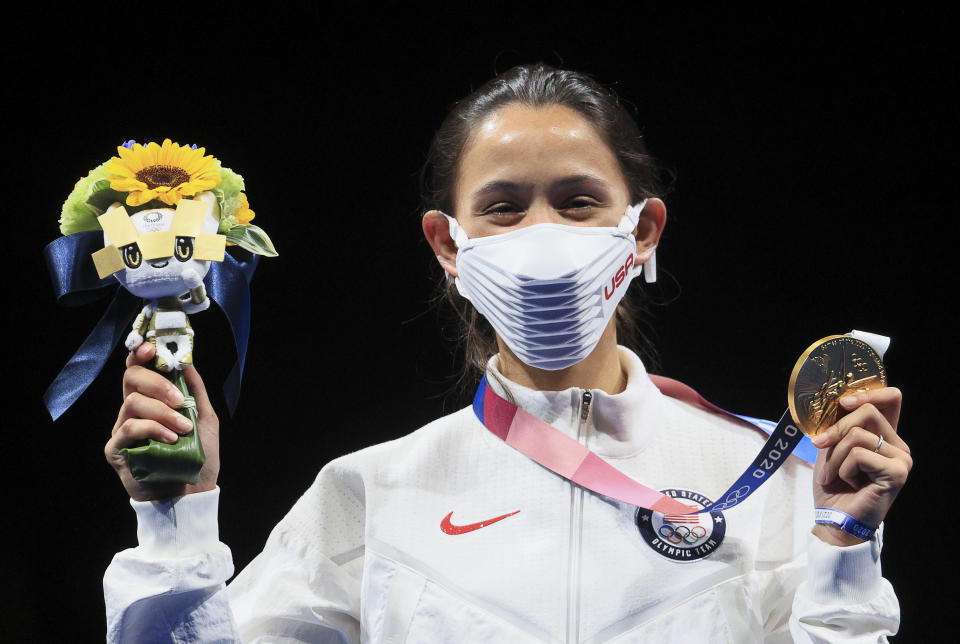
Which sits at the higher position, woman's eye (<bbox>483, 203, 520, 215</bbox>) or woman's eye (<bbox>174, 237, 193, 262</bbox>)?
woman's eye (<bbox>174, 237, 193, 262</bbox>)

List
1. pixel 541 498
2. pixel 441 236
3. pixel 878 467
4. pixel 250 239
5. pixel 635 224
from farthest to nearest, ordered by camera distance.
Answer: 1. pixel 441 236
2. pixel 635 224
3. pixel 541 498
4. pixel 250 239
5. pixel 878 467

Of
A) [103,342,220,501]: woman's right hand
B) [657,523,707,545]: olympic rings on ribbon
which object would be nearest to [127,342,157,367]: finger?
[103,342,220,501]: woman's right hand

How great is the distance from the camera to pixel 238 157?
273cm

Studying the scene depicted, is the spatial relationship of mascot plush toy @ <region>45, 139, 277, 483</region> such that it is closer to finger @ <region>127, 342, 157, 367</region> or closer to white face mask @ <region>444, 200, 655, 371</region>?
finger @ <region>127, 342, 157, 367</region>

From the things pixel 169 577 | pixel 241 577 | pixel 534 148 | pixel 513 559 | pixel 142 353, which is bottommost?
pixel 241 577

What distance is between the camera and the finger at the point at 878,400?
1.61 m

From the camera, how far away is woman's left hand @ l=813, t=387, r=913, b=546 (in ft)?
5.16

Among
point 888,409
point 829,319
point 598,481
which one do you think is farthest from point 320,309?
point 888,409

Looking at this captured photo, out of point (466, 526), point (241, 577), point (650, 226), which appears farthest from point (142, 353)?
point (650, 226)

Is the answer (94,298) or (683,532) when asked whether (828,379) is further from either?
(94,298)

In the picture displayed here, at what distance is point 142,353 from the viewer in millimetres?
1655

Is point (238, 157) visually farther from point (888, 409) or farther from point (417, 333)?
point (888, 409)

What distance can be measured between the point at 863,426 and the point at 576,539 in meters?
0.59

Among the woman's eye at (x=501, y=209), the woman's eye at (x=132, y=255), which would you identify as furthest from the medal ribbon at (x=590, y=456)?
the woman's eye at (x=132, y=255)
